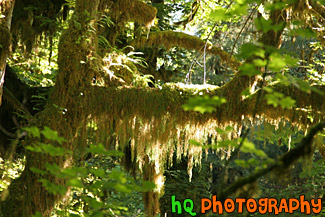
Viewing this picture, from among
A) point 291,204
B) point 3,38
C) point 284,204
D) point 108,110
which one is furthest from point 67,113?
point 284,204

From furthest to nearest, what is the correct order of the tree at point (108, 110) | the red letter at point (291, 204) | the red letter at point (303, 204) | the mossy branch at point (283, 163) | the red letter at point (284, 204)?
the red letter at point (284, 204), the red letter at point (291, 204), the red letter at point (303, 204), the tree at point (108, 110), the mossy branch at point (283, 163)

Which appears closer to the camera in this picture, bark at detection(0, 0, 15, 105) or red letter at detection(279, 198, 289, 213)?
bark at detection(0, 0, 15, 105)

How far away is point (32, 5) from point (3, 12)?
2.34 metres

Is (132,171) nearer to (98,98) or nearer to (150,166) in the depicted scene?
(150,166)

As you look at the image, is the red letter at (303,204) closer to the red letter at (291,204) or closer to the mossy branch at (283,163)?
the red letter at (291,204)

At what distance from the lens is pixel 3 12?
554cm

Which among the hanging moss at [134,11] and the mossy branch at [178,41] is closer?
the hanging moss at [134,11]

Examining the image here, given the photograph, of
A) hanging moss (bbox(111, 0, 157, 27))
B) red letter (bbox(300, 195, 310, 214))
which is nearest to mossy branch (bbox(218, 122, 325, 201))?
hanging moss (bbox(111, 0, 157, 27))

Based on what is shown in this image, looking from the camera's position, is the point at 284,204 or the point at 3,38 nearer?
the point at 3,38

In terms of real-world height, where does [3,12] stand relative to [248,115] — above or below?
above

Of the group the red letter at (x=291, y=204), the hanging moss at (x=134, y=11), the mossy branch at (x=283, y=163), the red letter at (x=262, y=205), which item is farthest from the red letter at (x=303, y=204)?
the mossy branch at (x=283, y=163)

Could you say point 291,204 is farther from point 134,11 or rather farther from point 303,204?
point 134,11

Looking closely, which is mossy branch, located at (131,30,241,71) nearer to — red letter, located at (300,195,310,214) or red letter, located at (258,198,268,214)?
red letter, located at (300,195,310,214)

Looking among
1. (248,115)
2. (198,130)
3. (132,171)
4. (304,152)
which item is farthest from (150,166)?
(304,152)
